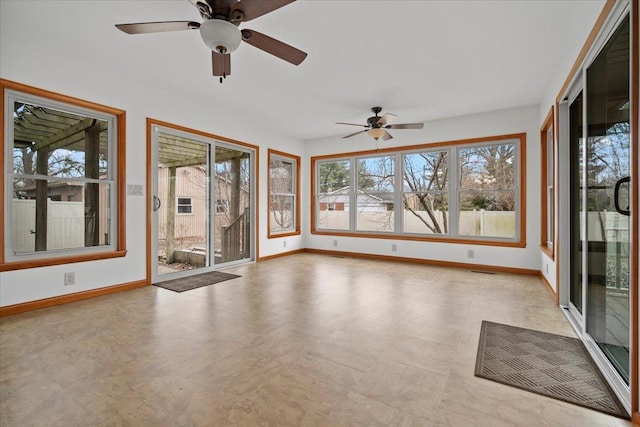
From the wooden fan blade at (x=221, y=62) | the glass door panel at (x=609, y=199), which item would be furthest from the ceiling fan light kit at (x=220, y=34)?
the glass door panel at (x=609, y=199)

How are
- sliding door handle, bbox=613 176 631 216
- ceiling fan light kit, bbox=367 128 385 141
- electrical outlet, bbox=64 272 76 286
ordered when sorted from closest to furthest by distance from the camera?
sliding door handle, bbox=613 176 631 216 → electrical outlet, bbox=64 272 76 286 → ceiling fan light kit, bbox=367 128 385 141

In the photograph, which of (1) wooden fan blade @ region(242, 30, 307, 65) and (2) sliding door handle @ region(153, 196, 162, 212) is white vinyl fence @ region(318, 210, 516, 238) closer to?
(2) sliding door handle @ region(153, 196, 162, 212)

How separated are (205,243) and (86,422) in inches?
143

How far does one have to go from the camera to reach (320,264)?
5.71 meters

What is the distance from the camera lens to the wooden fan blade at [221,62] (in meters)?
2.54

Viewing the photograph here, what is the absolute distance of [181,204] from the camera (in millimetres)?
4621

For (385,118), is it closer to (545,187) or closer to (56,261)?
(545,187)

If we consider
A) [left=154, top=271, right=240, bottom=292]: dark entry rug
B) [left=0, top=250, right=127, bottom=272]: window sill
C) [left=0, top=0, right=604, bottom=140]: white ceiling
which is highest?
[left=0, top=0, right=604, bottom=140]: white ceiling

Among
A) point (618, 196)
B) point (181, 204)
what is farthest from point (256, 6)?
point (181, 204)

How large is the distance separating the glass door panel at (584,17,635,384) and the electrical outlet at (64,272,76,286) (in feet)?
15.8

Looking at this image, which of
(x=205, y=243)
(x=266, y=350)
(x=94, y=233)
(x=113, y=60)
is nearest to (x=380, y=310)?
(x=266, y=350)

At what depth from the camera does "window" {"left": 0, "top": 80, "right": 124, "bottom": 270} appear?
3.04m

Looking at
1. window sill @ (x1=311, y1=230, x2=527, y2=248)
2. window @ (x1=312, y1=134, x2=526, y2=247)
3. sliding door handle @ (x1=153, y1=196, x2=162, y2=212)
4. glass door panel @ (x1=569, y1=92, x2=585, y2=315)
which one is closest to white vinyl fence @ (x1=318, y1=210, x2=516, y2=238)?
window @ (x1=312, y1=134, x2=526, y2=247)

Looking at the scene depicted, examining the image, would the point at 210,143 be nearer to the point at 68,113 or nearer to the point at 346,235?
the point at 68,113
